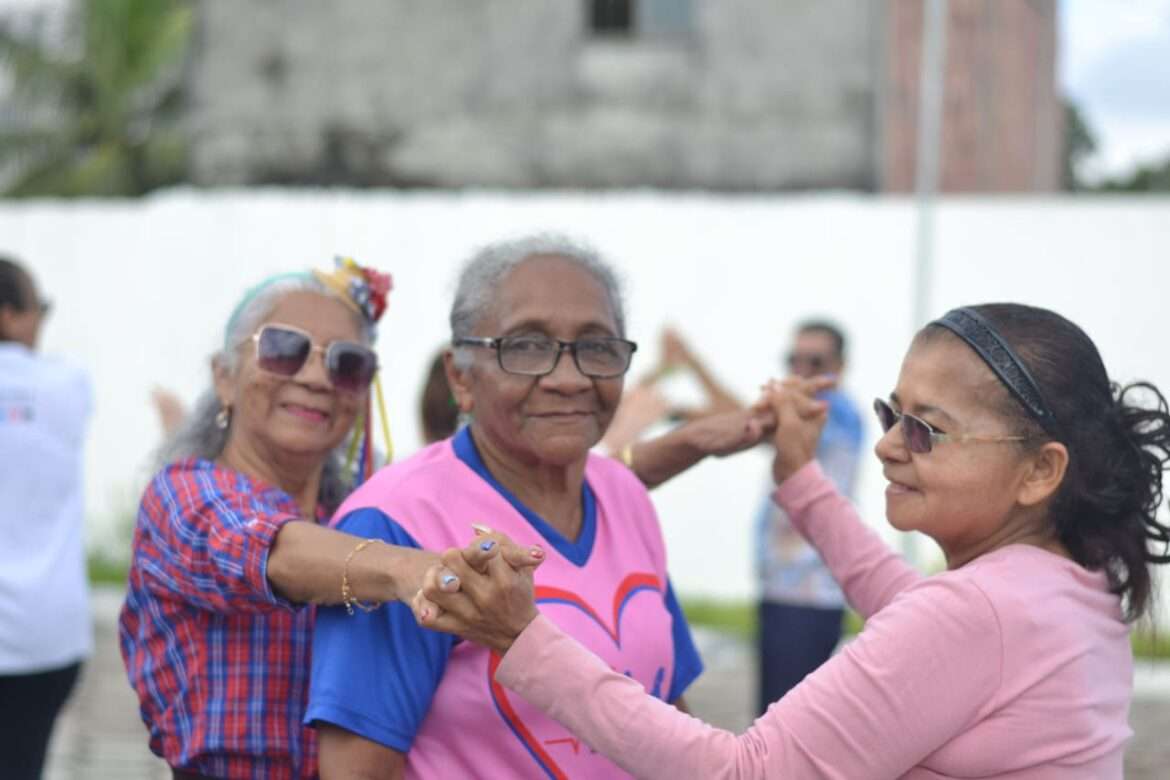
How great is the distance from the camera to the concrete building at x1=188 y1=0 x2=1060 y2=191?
1262cm

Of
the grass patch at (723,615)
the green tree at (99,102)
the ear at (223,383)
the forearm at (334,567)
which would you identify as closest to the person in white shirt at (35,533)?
the ear at (223,383)

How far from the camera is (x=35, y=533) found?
472cm

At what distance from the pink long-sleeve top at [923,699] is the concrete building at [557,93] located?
10.8m

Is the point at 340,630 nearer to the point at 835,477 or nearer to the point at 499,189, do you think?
the point at 835,477

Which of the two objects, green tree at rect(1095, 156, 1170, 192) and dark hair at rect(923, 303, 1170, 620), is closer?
dark hair at rect(923, 303, 1170, 620)

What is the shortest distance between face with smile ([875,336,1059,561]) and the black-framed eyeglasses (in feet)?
1.74

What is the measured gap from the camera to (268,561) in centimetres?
249

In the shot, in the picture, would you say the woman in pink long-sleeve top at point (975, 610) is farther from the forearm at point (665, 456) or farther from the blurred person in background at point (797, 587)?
the blurred person in background at point (797, 587)

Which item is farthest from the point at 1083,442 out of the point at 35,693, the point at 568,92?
the point at 568,92

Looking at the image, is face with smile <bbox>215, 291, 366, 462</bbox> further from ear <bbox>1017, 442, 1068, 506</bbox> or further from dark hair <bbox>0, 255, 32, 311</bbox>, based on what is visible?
dark hair <bbox>0, 255, 32, 311</bbox>

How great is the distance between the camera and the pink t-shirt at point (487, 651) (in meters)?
2.35

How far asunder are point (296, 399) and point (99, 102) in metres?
16.7

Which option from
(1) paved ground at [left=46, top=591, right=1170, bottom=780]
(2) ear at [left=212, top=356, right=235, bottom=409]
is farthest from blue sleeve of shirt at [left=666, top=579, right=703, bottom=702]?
(1) paved ground at [left=46, top=591, right=1170, bottom=780]

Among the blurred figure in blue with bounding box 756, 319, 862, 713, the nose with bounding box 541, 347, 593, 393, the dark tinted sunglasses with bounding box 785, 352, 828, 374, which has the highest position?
the nose with bounding box 541, 347, 593, 393
